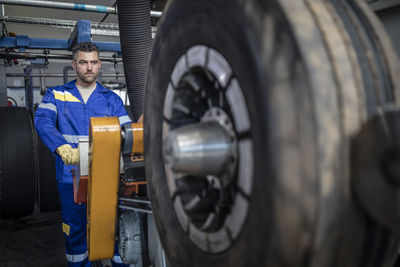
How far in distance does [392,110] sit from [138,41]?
118cm

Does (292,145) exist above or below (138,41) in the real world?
below

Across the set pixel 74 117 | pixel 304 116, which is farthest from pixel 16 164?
pixel 304 116

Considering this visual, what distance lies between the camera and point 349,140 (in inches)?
16.4

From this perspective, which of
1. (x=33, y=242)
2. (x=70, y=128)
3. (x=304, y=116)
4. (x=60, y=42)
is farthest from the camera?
(x=60, y=42)

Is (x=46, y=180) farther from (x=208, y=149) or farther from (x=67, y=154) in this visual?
(x=208, y=149)

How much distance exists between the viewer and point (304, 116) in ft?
1.27

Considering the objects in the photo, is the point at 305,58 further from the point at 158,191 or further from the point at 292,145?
the point at 158,191

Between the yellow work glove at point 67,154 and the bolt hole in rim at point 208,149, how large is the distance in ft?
2.58

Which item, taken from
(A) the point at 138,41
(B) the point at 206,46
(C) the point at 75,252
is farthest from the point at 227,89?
(C) the point at 75,252

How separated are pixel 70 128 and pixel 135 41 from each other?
29.4 inches

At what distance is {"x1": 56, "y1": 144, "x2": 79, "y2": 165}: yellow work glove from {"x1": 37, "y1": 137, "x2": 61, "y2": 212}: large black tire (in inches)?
46.2

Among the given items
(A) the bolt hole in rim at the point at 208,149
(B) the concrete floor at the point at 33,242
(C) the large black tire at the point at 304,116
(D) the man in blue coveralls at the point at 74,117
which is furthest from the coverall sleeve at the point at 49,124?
(C) the large black tire at the point at 304,116

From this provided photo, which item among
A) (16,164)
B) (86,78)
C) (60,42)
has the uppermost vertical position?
(60,42)

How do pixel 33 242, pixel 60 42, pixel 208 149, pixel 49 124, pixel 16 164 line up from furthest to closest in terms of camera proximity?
pixel 60 42, pixel 33 242, pixel 16 164, pixel 49 124, pixel 208 149
